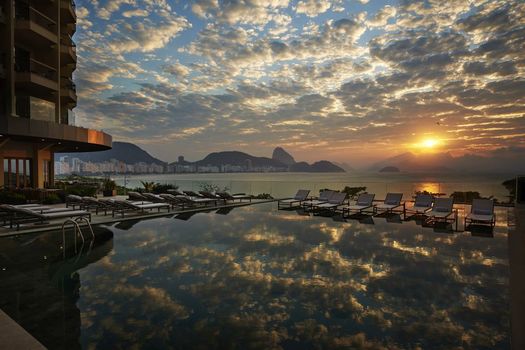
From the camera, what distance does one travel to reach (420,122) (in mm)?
29484

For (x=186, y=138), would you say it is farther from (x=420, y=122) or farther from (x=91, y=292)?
(x=91, y=292)

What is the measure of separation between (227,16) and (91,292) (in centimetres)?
1211

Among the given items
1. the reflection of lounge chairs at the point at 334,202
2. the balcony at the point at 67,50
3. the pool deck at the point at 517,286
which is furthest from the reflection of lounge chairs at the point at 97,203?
the balcony at the point at 67,50

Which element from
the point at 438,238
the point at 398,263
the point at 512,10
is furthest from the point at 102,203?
the point at 512,10

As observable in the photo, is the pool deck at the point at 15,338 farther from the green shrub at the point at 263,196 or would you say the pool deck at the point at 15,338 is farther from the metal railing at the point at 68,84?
the metal railing at the point at 68,84

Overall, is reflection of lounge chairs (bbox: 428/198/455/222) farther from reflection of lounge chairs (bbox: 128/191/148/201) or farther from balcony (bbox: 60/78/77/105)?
balcony (bbox: 60/78/77/105)

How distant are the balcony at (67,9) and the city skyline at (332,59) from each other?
1.74m

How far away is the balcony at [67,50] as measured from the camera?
22562 mm

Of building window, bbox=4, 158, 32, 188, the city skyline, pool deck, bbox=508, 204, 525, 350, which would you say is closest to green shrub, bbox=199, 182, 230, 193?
the city skyline

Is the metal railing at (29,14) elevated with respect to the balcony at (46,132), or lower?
elevated

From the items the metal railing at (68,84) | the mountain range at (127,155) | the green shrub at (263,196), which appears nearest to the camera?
the green shrub at (263,196)

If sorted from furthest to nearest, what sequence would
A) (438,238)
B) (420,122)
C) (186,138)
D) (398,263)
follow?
(186,138), (420,122), (438,238), (398,263)

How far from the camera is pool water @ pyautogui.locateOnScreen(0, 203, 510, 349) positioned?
11.9 ft

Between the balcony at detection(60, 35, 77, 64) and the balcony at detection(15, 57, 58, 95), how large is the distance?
1.87 m
